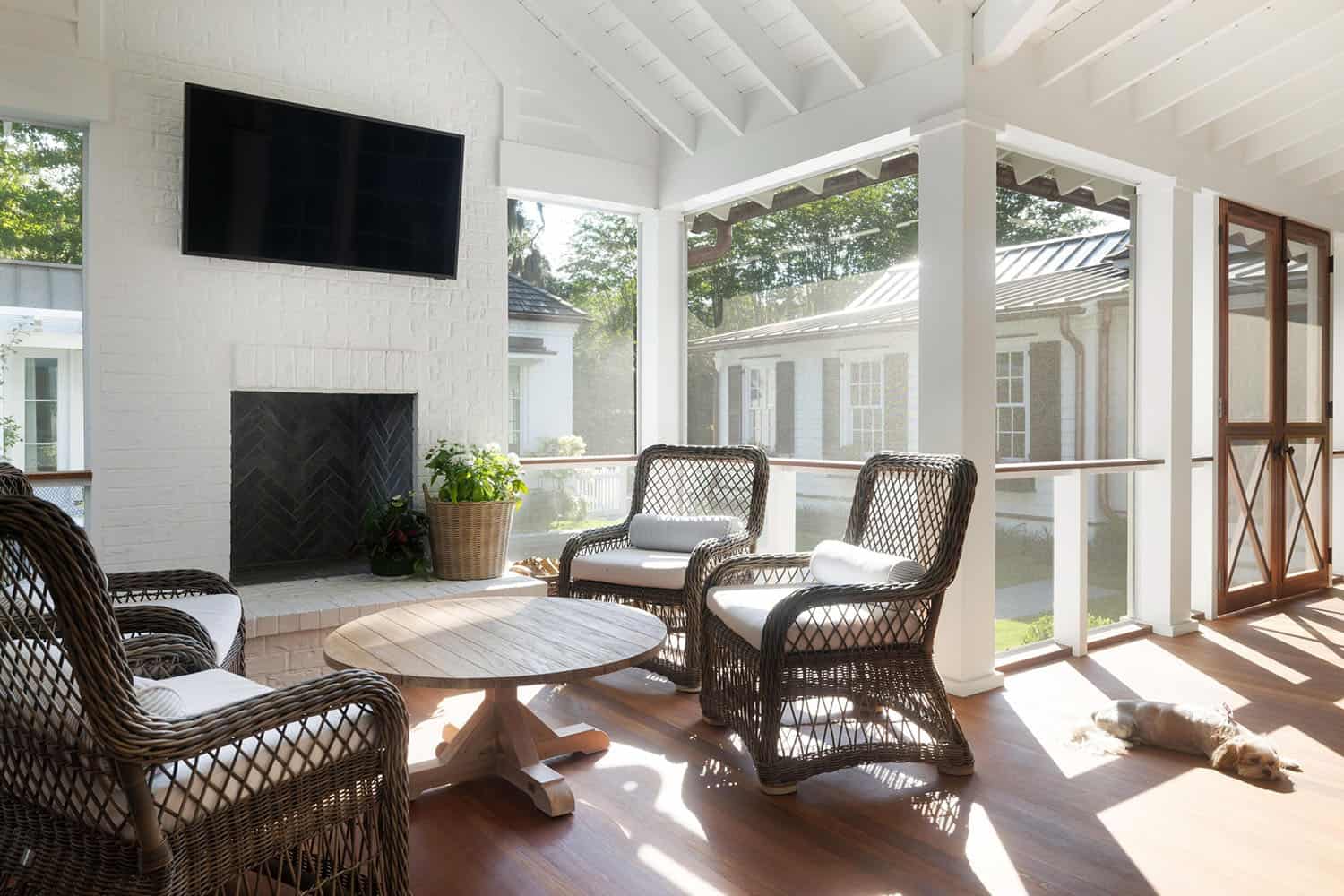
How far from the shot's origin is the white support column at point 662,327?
504cm

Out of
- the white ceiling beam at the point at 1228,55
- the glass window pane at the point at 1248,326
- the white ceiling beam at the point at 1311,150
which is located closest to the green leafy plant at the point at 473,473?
the white ceiling beam at the point at 1228,55

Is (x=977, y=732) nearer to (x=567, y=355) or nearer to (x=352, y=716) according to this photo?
(x=352, y=716)

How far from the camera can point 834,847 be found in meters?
2.19

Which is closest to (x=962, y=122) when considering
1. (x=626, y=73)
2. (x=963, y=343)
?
(x=963, y=343)

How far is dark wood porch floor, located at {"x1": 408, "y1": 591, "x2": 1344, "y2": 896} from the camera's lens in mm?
2045

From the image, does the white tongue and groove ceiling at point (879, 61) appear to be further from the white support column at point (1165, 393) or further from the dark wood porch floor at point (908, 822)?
the dark wood porch floor at point (908, 822)

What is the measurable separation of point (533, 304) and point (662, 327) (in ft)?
2.45

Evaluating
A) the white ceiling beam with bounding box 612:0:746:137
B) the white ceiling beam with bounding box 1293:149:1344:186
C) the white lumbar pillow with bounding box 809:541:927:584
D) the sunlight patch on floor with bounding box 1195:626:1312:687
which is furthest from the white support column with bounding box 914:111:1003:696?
the white ceiling beam with bounding box 1293:149:1344:186

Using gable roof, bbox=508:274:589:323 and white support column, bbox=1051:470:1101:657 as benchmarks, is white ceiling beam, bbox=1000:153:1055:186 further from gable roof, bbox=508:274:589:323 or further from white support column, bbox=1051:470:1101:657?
gable roof, bbox=508:274:589:323

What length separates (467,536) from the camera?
4121mm

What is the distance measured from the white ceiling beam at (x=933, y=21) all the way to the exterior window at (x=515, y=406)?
2453mm

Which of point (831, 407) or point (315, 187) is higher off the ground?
point (315, 187)

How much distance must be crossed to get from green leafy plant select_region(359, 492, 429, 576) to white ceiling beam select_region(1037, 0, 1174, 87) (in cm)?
329

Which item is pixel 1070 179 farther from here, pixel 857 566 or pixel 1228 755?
pixel 1228 755
